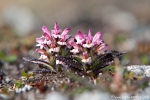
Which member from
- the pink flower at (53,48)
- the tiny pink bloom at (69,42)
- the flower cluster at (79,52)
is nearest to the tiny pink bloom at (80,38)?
the flower cluster at (79,52)

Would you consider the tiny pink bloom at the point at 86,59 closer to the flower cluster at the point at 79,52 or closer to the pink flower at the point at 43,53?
the flower cluster at the point at 79,52

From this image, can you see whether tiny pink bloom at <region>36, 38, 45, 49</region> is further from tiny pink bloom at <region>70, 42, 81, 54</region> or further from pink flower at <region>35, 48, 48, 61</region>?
tiny pink bloom at <region>70, 42, 81, 54</region>

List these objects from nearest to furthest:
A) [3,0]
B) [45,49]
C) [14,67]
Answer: [45,49] < [14,67] < [3,0]

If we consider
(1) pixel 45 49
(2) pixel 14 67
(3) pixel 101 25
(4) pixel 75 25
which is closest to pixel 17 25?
(4) pixel 75 25

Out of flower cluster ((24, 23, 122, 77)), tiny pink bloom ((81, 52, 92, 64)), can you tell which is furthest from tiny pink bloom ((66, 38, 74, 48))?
tiny pink bloom ((81, 52, 92, 64))

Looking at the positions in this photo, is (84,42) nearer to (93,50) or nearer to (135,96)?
(93,50)

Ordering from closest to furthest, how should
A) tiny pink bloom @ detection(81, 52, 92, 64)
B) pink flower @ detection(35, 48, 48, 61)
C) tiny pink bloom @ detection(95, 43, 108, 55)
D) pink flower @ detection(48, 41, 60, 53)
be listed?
tiny pink bloom @ detection(81, 52, 92, 64)
tiny pink bloom @ detection(95, 43, 108, 55)
pink flower @ detection(48, 41, 60, 53)
pink flower @ detection(35, 48, 48, 61)

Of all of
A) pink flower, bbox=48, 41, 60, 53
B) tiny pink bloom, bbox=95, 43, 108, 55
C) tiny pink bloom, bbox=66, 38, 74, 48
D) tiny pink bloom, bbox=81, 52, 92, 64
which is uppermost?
tiny pink bloom, bbox=66, 38, 74, 48

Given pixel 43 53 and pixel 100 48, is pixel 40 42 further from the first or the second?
pixel 100 48
